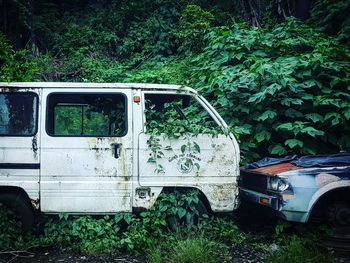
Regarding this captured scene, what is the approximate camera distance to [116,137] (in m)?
4.75

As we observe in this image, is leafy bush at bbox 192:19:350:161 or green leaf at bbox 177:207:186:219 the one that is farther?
leafy bush at bbox 192:19:350:161

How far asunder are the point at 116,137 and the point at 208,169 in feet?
4.33

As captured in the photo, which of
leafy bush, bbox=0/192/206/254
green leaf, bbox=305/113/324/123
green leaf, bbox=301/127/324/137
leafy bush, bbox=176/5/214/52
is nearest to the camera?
leafy bush, bbox=0/192/206/254

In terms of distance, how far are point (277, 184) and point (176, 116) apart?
1674 mm

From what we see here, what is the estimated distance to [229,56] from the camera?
22.9 feet

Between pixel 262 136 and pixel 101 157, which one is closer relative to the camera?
pixel 101 157

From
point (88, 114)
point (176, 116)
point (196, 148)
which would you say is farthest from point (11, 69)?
point (196, 148)

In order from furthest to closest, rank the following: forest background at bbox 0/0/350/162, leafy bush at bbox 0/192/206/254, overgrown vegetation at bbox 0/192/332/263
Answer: forest background at bbox 0/0/350/162
leafy bush at bbox 0/192/206/254
overgrown vegetation at bbox 0/192/332/263

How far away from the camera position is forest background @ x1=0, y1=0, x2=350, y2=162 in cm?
596

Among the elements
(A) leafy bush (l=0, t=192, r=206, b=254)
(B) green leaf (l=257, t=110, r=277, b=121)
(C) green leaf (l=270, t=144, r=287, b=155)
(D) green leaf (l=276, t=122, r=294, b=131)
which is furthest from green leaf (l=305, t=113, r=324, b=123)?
(A) leafy bush (l=0, t=192, r=206, b=254)

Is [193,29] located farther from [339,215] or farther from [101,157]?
[339,215]

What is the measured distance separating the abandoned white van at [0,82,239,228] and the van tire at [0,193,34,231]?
12 millimetres

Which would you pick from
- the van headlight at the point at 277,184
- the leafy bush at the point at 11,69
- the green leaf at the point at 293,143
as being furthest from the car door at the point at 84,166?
the green leaf at the point at 293,143

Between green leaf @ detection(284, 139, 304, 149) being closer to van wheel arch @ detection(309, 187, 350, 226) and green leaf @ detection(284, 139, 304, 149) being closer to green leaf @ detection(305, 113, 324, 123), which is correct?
green leaf @ detection(305, 113, 324, 123)
